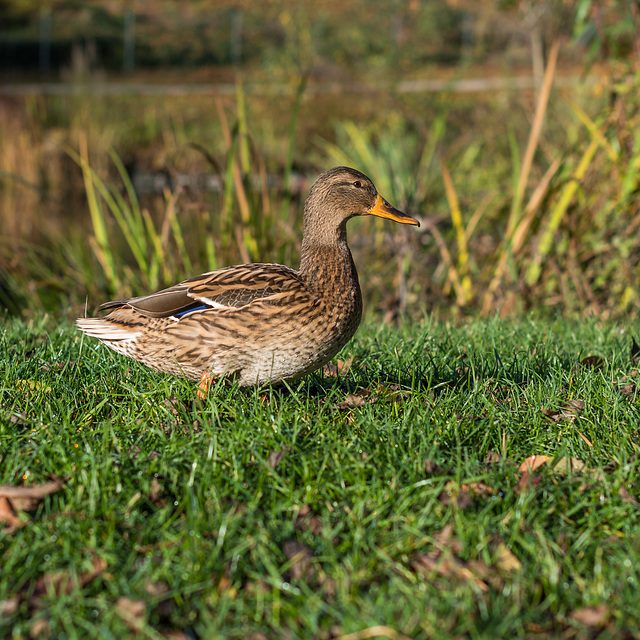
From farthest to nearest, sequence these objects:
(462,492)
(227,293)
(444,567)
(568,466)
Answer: (227,293) < (568,466) < (462,492) < (444,567)

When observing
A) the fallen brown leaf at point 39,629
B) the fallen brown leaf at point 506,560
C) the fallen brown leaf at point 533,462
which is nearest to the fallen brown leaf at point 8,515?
the fallen brown leaf at point 39,629

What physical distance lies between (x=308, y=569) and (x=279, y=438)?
2.25 feet

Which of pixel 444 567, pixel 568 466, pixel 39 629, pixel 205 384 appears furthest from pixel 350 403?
pixel 39 629

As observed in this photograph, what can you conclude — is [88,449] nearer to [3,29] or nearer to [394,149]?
[394,149]

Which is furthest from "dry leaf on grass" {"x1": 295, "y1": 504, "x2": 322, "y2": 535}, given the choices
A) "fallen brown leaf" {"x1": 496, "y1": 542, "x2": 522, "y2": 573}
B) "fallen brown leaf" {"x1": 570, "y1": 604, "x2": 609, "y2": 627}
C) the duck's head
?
the duck's head

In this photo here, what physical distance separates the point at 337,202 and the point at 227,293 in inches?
28.8

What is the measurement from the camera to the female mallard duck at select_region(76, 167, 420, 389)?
10.3 ft

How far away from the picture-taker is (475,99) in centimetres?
2472

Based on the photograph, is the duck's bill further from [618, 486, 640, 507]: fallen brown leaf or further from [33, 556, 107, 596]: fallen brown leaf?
[33, 556, 107, 596]: fallen brown leaf

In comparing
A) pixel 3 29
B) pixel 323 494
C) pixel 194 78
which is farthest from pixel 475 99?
pixel 3 29

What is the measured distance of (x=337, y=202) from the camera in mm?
3553

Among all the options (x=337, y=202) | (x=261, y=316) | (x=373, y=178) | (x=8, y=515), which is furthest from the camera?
(x=373, y=178)

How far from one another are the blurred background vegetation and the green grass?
8.69 ft

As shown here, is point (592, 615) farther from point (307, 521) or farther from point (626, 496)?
point (307, 521)
